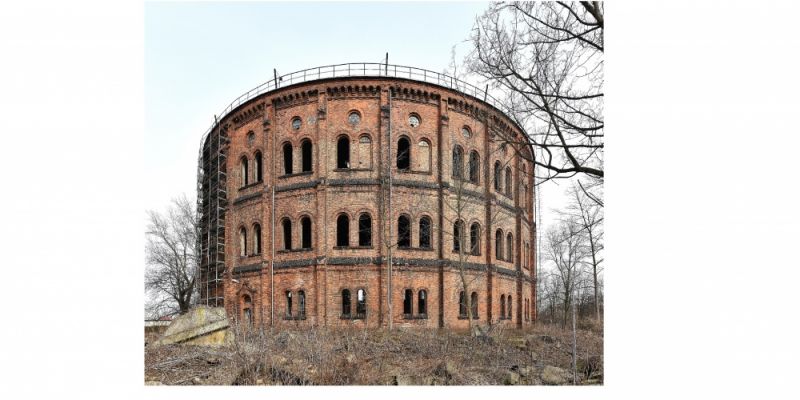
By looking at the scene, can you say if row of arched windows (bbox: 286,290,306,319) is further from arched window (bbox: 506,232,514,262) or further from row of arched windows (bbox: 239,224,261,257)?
arched window (bbox: 506,232,514,262)

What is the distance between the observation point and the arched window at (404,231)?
19359mm

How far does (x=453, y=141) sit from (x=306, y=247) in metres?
7.26

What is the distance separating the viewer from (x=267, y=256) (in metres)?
20.2

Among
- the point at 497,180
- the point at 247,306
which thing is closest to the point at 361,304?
the point at 247,306

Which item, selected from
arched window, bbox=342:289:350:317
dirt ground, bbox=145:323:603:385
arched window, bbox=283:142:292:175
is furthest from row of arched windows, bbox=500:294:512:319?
arched window, bbox=283:142:292:175

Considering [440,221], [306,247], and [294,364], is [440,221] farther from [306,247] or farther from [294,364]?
[294,364]

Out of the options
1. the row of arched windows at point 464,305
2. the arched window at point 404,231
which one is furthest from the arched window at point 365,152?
the row of arched windows at point 464,305


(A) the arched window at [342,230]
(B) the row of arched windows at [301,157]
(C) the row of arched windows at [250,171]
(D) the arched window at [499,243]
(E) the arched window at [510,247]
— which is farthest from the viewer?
(E) the arched window at [510,247]

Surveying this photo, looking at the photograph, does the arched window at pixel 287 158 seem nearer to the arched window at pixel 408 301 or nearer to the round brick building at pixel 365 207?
the round brick building at pixel 365 207

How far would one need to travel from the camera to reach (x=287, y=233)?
20438mm

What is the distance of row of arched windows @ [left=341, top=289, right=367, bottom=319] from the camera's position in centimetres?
1852

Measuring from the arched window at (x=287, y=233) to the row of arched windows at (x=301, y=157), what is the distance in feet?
6.55

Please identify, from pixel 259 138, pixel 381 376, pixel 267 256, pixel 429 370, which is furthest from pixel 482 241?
pixel 381 376

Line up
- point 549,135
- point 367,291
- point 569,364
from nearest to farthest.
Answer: point 549,135, point 569,364, point 367,291
